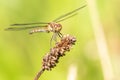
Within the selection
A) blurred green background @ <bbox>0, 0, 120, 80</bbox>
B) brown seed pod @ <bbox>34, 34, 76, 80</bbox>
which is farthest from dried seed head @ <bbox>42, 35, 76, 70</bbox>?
blurred green background @ <bbox>0, 0, 120, 80</bbox>

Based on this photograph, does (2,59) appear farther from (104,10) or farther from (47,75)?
(104,10)

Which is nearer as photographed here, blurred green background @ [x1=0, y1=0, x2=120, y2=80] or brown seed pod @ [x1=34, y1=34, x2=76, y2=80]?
brown seed pod @ [x1=34, y1=34, x2=76, y2=80]

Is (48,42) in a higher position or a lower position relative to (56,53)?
lower

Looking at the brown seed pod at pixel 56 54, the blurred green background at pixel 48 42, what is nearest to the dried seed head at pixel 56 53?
the brown seed pod at pixel 56 54

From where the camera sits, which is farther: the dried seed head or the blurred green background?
the blurred green background

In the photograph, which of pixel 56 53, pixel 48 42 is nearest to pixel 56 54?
pixel 56 53

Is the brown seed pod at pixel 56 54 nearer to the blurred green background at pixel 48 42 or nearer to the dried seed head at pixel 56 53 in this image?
the dried seed head at pixel 56 53

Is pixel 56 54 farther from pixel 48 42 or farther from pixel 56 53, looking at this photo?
pixel 48 42

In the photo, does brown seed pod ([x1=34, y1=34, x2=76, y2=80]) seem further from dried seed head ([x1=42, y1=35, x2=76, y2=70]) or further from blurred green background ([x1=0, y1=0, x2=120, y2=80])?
blurred green background ([x1=0, y1=0, x2=120, y2=80])

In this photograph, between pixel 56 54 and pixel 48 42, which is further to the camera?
pixel 48 42
